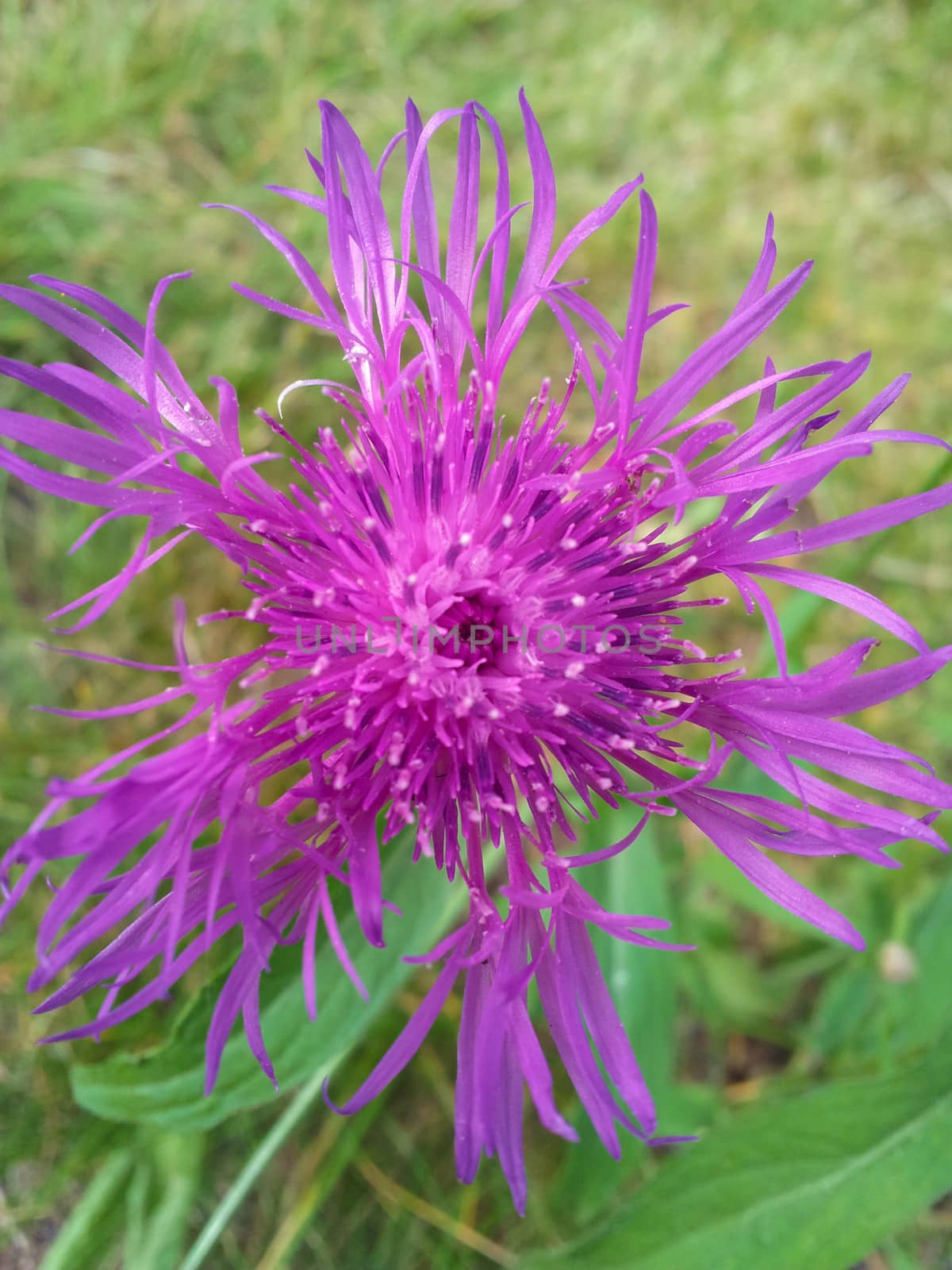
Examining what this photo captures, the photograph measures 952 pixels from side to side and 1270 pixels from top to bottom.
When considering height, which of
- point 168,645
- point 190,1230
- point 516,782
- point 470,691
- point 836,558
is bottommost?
point 190,1230

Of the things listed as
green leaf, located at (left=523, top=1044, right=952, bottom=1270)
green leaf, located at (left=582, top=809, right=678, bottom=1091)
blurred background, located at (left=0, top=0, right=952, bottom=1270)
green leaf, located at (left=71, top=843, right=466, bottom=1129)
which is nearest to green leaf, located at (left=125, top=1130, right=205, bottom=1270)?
blurred background, located at (left=0, top=0, right=952, bottom=1270)

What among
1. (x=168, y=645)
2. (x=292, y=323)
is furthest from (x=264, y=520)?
(x=292, y=323)

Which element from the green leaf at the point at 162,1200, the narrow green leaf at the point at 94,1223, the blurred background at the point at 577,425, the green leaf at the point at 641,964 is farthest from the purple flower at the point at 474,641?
the narrow green leaf at the point at 94,1223

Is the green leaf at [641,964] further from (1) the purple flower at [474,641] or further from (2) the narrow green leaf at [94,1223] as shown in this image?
(2) the narrow green leaf at [94,1223]

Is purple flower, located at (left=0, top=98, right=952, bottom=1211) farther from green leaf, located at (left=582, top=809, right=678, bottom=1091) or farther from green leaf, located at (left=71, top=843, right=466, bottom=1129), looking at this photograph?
green leaf, located at (left=582, top=809, right=678, bottom=1091)

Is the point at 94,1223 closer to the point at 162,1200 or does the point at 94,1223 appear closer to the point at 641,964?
the point at 162,1200

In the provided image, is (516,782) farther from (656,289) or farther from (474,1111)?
(656,289)

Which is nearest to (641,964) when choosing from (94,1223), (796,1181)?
(796,1181)
